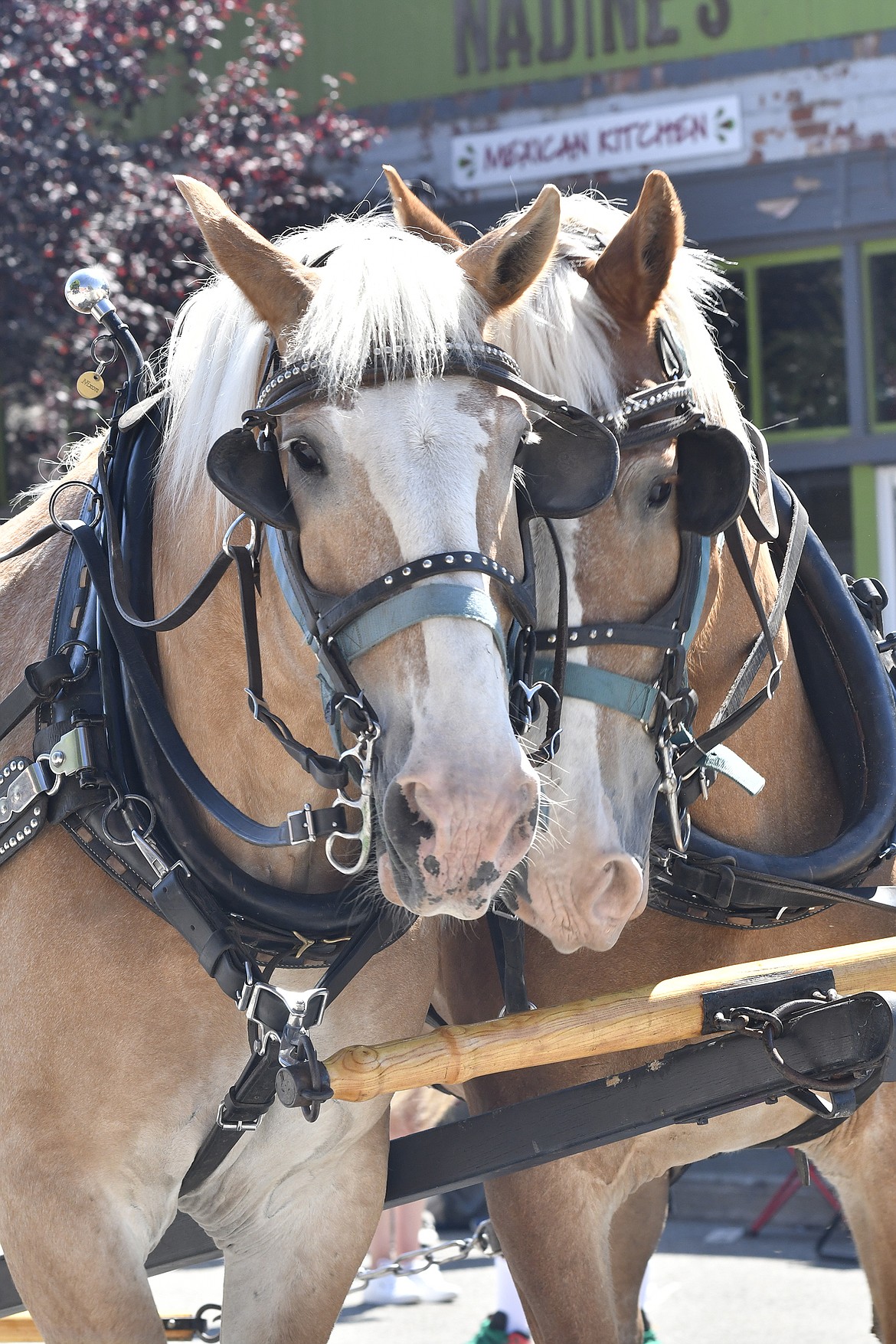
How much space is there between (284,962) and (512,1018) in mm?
341

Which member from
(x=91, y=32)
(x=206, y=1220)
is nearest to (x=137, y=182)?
(x=91, y=32)

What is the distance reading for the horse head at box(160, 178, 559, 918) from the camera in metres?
1.67

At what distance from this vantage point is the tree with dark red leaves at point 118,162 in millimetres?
5879

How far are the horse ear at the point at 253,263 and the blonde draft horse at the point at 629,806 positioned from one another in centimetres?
32

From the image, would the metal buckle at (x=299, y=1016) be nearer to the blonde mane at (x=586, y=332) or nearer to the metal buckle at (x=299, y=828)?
the metal buckle at (x=299, y=828)

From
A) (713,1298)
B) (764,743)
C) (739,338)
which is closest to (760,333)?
(739,338)

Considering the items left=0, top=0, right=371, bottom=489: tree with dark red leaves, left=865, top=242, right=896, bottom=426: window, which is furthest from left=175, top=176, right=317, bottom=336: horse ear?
left=865, top=242, right=896, bottom=426: window

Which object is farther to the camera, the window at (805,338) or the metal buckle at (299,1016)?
the window at (805,338)

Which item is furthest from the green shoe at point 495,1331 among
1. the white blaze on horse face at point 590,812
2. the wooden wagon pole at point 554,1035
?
the white blaze on horse face at point 590,812

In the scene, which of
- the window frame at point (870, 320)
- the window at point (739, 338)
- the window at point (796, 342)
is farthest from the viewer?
the window at point (739, 338)

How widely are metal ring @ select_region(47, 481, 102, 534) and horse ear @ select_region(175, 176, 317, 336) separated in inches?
20.0

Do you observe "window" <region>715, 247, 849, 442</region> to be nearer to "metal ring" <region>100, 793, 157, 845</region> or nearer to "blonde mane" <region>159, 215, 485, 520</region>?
"blonde mane" <region>159, 215, 485, 520</region>

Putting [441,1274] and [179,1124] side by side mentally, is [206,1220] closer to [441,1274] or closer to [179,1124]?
[179,1124]

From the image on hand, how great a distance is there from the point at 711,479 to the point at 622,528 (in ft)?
0.52
